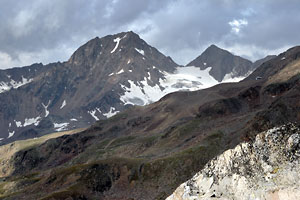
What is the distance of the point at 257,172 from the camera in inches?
805

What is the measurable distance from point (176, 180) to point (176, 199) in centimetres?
9822

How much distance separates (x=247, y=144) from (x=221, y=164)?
236cm

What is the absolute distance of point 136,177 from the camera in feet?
437

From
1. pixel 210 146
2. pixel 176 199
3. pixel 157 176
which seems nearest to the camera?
pixel 176 199

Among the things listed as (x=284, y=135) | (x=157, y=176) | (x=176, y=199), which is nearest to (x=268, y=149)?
(x=284, y=135)

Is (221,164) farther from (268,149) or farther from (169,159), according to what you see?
(169,159)

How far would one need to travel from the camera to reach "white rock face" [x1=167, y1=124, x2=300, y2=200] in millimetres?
18781

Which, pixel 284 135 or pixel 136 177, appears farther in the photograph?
pixel 136 177

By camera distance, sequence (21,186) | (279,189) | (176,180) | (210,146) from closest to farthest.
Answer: (279,189)
(176,180)
(210,146)
(21,186)

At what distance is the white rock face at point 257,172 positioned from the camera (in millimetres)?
18781

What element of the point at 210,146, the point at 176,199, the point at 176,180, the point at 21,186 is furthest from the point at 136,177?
the point at 176,199

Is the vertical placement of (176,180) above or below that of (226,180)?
below

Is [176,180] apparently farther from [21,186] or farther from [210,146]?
[21,186]

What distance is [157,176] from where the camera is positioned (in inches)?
5027
